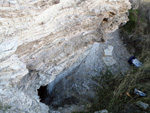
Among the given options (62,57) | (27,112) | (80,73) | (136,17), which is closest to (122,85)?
(80,73)

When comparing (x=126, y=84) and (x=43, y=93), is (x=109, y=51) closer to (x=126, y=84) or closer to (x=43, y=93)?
(x=126, y=84)

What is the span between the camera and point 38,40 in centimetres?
185

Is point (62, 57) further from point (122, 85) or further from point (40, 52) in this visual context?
point (122, 85)

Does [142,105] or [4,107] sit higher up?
[4,107]

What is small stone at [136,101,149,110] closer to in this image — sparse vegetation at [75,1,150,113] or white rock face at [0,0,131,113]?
sparse vegetation at [75,1,150,113]

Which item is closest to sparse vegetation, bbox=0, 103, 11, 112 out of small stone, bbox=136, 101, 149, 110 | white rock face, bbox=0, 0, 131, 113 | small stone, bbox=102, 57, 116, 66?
white rock face, bbox=0, 0, 131, 113

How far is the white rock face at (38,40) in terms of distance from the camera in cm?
154

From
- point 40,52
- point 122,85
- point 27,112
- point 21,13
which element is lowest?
point 122,85

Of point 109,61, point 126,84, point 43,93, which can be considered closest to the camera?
point 126,84

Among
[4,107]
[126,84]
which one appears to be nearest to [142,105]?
[126,84]

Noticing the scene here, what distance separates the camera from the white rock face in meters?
1.54

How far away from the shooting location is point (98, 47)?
321 cm

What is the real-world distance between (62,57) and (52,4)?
2.74ft

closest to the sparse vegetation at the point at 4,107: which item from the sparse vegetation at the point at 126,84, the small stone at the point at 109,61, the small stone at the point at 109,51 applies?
the sparse vegetation at the point at 126,84
